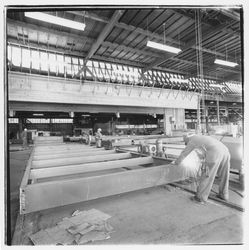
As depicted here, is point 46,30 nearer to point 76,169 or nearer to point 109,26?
point 109,26

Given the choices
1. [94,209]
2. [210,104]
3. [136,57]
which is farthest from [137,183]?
[210,104]

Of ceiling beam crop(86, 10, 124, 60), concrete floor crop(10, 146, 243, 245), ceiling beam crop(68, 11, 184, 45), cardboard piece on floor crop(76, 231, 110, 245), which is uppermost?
ceiling beam crop(68, 11, 184, 45)

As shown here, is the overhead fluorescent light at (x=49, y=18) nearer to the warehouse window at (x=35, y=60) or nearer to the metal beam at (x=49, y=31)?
the metal beam at (x=49, y=31)

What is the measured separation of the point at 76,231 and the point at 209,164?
6.62 ft

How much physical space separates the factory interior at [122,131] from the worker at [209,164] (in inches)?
0.6

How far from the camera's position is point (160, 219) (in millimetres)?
2229

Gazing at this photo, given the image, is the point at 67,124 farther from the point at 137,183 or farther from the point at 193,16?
the point at 137,183

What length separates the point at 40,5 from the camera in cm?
192

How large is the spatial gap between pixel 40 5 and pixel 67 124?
1901cm

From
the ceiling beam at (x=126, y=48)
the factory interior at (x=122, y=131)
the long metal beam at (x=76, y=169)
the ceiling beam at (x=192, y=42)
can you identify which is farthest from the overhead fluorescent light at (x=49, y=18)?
the ceiling beam at (x=192, y=42)

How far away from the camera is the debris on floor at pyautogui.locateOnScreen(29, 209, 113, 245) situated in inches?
72.1

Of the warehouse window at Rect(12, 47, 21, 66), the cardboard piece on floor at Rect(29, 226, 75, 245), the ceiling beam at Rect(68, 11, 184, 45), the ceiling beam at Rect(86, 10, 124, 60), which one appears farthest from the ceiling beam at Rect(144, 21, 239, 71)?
the cardboard piece on floor at Rect(29, 226, 75, 245)

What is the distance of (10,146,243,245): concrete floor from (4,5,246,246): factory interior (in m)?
0.01

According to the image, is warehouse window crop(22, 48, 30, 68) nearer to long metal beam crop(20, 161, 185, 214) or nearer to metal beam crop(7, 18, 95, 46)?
metal beam crop(7, 18, 95, 46)
